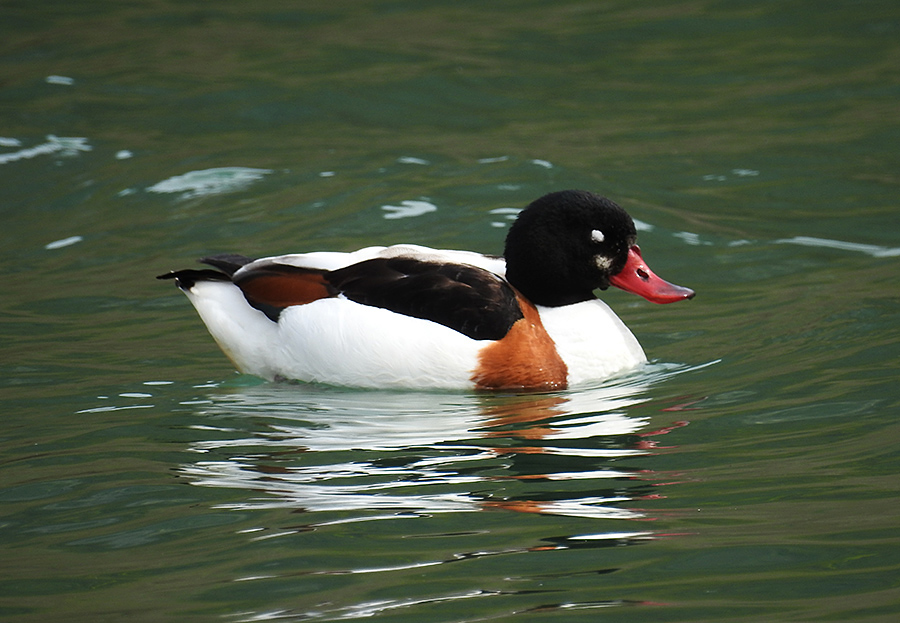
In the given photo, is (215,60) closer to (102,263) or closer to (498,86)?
(498,86)

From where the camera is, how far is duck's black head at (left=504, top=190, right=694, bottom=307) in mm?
6867

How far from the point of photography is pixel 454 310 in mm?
6582

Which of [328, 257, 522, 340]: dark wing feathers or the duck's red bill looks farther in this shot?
the duck's red bill

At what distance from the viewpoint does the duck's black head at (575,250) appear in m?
6.87

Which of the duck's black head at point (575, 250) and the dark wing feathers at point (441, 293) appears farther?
the duck's black head at point (575, 250)

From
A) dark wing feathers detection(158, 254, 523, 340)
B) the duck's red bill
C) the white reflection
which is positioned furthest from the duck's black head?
the white reflection

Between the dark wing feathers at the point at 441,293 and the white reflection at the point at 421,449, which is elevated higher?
the dark wing feathers at the point at 441,293

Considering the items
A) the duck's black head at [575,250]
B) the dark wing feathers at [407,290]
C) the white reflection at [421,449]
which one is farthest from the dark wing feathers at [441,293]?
the white reflection at [421,449]

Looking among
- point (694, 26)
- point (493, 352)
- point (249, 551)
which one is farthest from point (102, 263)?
point (694, 26)

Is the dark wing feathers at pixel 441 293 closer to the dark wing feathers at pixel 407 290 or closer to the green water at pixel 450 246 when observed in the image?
the dark wing feathers at pixel 407 290

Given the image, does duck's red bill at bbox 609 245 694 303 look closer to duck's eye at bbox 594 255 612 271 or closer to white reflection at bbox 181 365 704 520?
duck's eye at bbox 594 255 612 271

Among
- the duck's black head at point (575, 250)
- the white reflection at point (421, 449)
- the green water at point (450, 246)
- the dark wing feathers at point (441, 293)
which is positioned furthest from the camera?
the duck's black head at point (575, 250)

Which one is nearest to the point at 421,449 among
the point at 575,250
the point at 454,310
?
the point at 454,310

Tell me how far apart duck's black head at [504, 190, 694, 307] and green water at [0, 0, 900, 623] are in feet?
1.93
